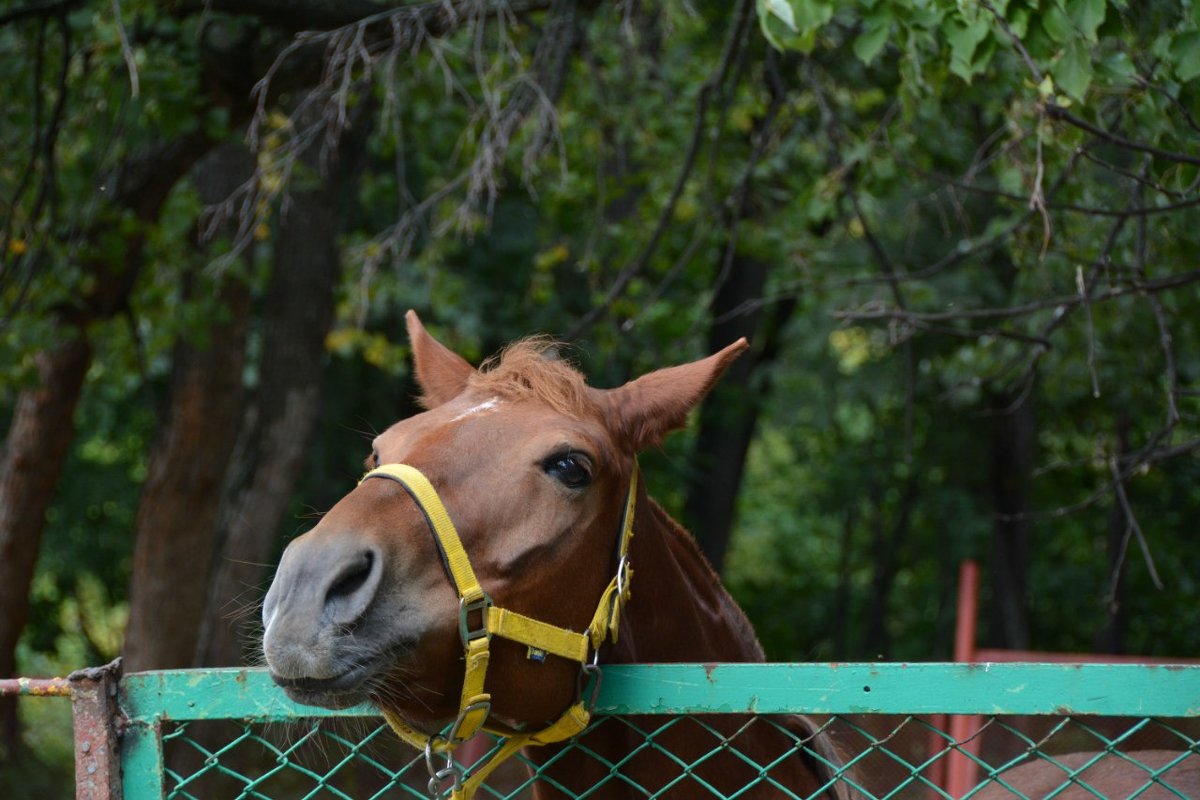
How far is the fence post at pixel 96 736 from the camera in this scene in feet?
6.53

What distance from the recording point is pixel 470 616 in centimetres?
199

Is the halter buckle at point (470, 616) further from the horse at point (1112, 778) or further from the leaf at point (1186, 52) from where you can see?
the leaf at point (1186, 52)

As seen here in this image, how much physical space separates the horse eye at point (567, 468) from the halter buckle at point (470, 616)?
0.27m

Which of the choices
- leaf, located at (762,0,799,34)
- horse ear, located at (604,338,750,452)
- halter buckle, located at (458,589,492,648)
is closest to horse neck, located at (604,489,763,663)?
horse ear, located at (604,338,750,452)

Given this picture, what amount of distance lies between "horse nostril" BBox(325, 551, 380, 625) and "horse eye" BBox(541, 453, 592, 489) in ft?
1.32

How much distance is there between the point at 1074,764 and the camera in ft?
11.0

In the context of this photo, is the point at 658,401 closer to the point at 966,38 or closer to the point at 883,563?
the point at 966,38

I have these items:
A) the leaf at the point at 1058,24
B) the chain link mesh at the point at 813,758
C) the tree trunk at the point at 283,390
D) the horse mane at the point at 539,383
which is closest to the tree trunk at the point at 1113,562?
the chain link mesh at the point at 813,758

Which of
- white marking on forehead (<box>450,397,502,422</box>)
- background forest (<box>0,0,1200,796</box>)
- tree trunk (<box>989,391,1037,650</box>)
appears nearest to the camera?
white marking on forehead (<box>450,397,502,422</box>)

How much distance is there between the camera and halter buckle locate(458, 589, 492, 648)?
6.45 ft

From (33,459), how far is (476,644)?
569 cm

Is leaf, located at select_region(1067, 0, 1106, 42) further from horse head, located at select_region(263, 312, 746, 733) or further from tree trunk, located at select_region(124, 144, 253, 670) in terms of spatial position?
tree trunk, located at select_region(124, 144, 253, 670)

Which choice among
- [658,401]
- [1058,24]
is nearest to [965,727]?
[1058,24]

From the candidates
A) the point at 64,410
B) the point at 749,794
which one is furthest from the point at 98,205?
the point at 749,794
